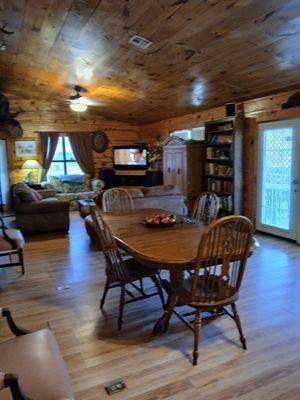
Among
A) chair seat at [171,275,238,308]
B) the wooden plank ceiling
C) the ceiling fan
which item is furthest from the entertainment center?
chair seat at [171,275,238,308]

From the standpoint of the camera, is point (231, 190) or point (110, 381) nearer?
point (110, 381)

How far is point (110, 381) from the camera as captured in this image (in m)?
1.96

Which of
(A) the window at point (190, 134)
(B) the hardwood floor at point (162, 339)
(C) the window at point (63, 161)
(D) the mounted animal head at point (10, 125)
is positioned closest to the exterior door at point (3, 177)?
(D) the mounted animal head at point (10, 125)

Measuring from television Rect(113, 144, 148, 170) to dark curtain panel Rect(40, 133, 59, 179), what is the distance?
69.2 inches

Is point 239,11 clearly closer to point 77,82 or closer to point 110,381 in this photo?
point 110,381

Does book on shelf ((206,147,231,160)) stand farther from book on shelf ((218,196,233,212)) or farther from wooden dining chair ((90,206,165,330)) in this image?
wooden dining chair ((90,206,165,330))

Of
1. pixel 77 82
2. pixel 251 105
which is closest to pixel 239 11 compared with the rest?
pixel 251 105

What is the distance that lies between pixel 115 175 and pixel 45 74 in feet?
12.0

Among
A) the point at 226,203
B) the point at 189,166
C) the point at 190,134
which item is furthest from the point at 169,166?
the point at 226,203

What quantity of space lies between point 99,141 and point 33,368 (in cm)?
834

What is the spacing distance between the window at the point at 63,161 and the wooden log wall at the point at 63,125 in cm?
40

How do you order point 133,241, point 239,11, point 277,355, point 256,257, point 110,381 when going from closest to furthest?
point 110,381, point 277,355, point 133,241, point 239,11, point 256,257

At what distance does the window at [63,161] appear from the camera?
893 cm

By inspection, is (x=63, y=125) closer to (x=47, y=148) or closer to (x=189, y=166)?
(x=47, y=148)
